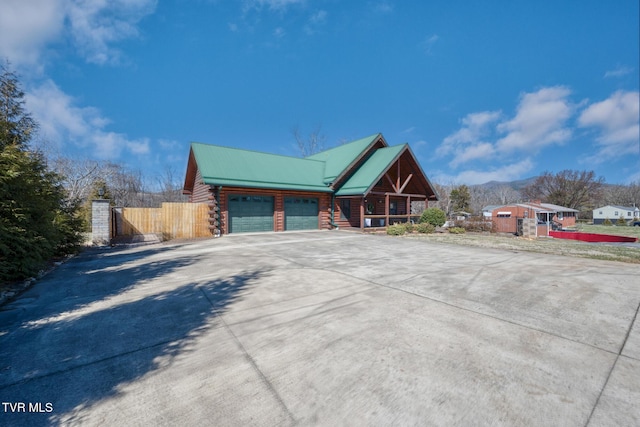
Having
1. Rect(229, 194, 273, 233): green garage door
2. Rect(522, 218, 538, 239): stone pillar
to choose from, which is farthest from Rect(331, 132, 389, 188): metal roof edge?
Rect(522, 218, 538, 239): stone pillar

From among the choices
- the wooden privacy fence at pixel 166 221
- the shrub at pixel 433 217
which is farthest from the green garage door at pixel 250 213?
the shrub at pixel 433 217

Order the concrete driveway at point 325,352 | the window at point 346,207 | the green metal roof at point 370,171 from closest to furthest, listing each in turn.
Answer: the concrete driveway at point 325,352
the green metal roof at point 370,171
the window at point 346,207

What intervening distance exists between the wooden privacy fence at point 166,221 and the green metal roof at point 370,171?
916cm

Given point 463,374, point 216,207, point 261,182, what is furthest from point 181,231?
point 463,374

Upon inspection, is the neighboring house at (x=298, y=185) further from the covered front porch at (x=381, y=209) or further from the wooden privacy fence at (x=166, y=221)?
the wooden privacy fence at (x=166, y=221)

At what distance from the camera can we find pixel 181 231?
14.5 metres

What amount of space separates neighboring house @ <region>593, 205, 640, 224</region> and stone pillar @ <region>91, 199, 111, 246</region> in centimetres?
7719

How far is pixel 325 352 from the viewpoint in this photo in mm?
2838

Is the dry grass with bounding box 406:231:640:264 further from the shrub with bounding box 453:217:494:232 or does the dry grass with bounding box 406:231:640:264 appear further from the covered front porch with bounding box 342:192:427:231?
the covered front porch with bounding box 342:192:427:231

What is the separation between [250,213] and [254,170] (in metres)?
2.93

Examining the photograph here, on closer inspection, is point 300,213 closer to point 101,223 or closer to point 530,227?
point 101,223

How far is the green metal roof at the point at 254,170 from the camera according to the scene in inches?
603

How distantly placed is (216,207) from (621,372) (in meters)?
15.4

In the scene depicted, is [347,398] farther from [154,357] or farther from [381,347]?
[154,357]
